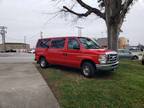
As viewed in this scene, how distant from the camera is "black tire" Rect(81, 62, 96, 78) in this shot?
9805 mm

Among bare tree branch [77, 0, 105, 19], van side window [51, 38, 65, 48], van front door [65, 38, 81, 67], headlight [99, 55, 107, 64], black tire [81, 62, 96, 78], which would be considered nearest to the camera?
headlight [99, 55, 107, 64]

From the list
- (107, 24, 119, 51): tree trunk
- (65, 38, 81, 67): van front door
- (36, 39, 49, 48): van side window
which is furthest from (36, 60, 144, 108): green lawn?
(107, 24, 119, 51): tree trunk

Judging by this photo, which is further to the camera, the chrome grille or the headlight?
the chrome grille

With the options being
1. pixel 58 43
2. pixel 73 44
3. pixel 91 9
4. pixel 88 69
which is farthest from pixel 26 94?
pixel 91 9

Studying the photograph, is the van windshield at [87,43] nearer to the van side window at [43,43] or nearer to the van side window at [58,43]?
the van side window at [58,43]

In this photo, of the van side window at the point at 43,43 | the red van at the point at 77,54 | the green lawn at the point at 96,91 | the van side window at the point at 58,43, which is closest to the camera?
the green lawn at the point at 96,91

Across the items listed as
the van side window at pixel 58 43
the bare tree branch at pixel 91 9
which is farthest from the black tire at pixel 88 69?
the bare tree branch at pixel 91 9

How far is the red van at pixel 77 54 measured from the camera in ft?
31.8

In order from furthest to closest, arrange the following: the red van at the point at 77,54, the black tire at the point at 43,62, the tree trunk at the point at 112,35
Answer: the tree trunk at the point at 112,35
the black tire at the point at 43,62
the red van at the point at 77,54

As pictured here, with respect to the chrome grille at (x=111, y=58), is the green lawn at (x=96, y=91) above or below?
below

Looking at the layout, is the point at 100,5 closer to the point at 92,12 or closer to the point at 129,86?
the point at 92,12

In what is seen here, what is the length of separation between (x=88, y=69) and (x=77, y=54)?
99 cm

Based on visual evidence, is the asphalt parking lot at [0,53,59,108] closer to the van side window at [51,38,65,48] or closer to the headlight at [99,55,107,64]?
the headlight at [99,55,107,64]

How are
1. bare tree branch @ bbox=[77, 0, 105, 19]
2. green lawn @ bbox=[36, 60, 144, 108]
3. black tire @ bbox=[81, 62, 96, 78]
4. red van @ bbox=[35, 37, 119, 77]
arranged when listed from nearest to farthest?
green lawn @ bbox=[36, 60, 144, 108] → red van @ bbox=[35, 37, 119, 77] → black tire @ bbox=[81, 62, 96, 78] → bare tree branch @ bbox=[77, 0, 105, 19]
